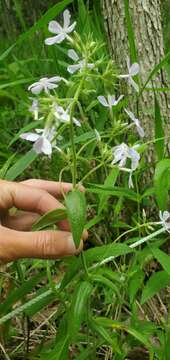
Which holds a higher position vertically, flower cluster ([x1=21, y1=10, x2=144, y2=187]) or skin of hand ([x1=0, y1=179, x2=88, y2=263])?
flower cluster ([x1=21, y1=10, x2=144, y2=187])

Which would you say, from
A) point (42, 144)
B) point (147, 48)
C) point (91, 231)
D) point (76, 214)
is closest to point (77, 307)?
point (76, 214)

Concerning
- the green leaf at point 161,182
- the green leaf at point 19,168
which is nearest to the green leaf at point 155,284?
the green leaf at point 161,182

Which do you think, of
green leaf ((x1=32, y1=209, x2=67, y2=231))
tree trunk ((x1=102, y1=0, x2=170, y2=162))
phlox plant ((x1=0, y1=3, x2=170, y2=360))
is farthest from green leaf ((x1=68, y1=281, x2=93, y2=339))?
tree trunk ((x1=102, y1=0, x2=170, y2=162))

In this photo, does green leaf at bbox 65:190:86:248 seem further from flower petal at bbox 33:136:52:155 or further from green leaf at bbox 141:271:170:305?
green leaf at bbox 141:271:170:305

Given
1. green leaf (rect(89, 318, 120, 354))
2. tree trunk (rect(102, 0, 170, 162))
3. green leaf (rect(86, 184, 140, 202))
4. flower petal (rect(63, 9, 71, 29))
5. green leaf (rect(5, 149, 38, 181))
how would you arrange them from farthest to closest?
tree trunk (rect(102, 0, 170, 162))
green leaf (rect(5, 149, 38, 181))
green leaf (rect(86, 184, 140, 202))
green leaf (rect(89, 318, 120, 354))
flower petal (rect(63, 9, 71, 29))

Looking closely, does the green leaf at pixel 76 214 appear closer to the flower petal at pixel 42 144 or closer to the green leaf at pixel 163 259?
the flower petal at pixel 42 144

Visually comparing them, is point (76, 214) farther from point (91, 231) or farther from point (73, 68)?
point (91, 231)

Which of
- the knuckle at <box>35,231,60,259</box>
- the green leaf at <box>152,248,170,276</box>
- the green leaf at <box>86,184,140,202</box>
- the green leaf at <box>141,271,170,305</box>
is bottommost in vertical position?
the green leaf at <box>141,271,170,305</box>
